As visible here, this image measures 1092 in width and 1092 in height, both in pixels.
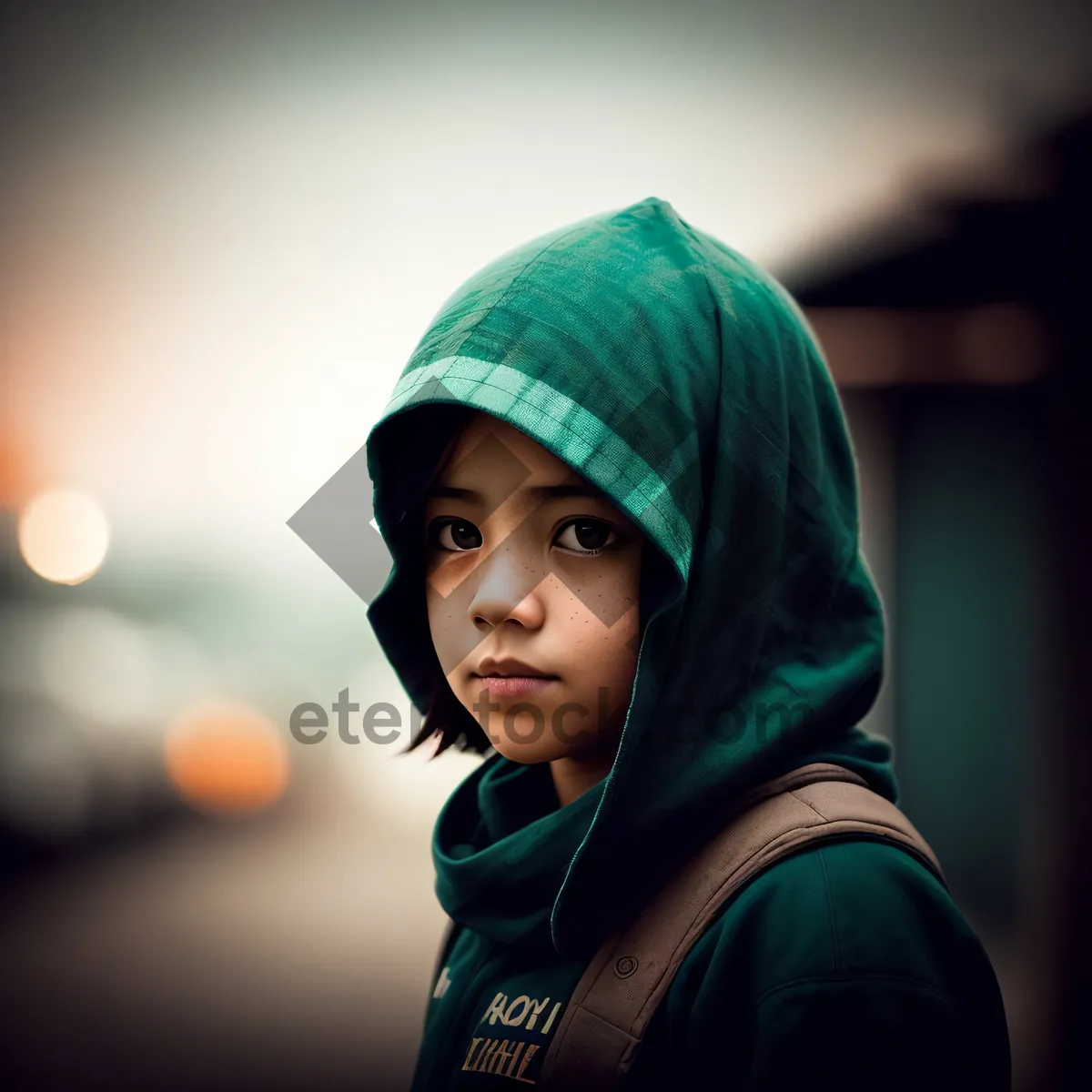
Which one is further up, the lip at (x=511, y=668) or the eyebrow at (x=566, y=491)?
the eyebrow at (x=566, y=491)

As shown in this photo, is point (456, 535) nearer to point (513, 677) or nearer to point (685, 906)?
point (513, 677)

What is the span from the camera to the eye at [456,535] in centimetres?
84

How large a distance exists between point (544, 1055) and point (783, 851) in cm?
24

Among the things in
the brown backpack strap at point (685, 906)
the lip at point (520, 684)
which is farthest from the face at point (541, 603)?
the brown backpack strap at point (685, 906)

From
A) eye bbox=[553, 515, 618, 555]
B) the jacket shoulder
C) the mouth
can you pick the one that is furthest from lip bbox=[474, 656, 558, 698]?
the jacket shoulder

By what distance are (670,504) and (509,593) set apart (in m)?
0.14

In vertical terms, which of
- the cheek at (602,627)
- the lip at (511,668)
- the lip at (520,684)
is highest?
the cheek at (602,627)

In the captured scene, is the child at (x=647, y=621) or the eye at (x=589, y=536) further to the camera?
the eye at (x=589, y=536)

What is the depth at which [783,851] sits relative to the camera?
0.69m

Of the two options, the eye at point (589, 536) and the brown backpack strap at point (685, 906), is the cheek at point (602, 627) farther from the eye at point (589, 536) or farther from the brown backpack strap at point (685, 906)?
the brown backpack strap at point (685, 906)

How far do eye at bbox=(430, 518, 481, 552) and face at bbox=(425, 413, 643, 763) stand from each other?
31mm

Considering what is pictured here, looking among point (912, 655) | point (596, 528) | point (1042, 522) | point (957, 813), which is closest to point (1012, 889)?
point (957, 813)

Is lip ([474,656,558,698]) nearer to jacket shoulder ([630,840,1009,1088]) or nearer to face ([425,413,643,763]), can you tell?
face ([425,413,643,763])

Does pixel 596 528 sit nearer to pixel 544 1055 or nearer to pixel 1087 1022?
pixel 544 1055
